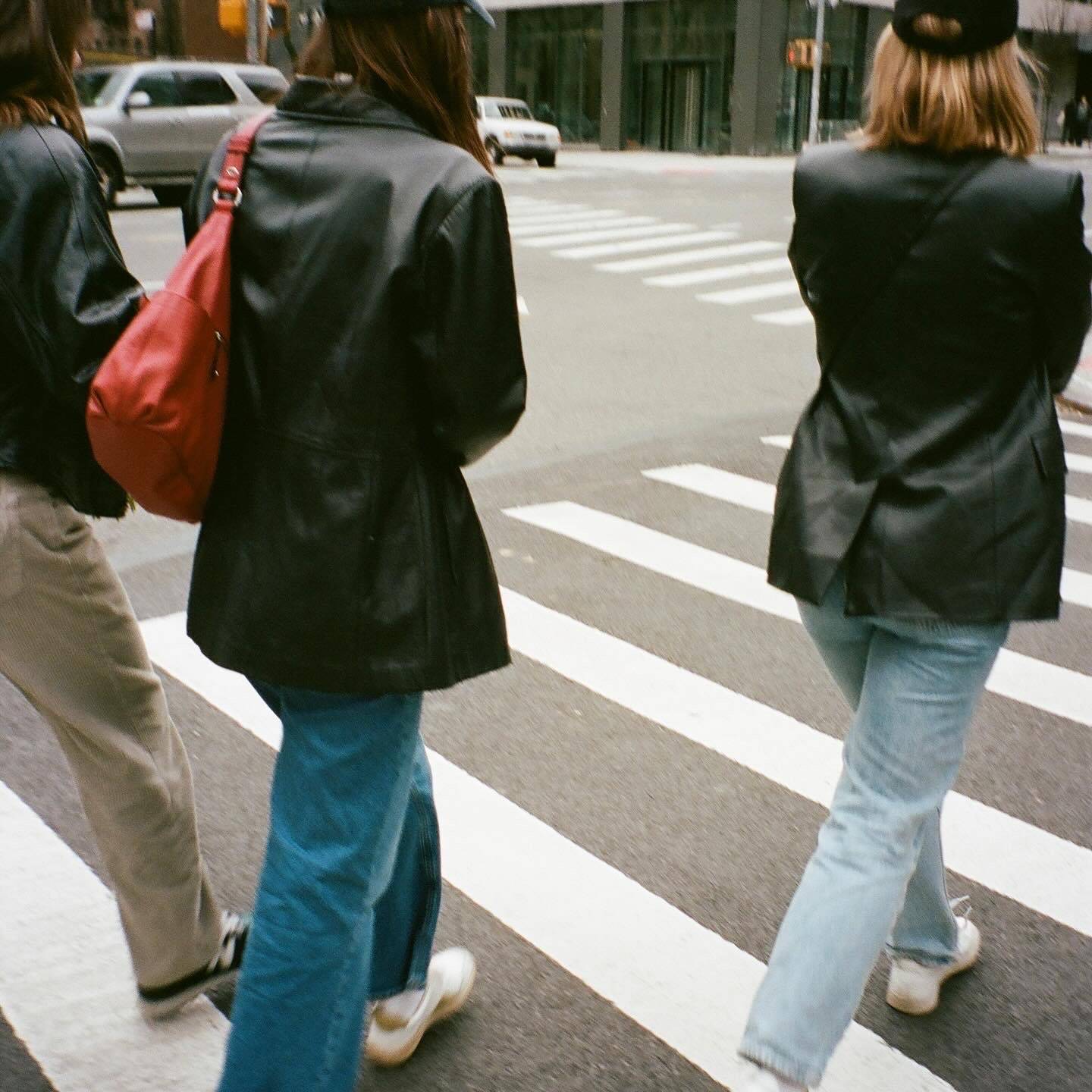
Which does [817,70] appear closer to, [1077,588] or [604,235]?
[604,235]

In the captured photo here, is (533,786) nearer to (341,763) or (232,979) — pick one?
(232,979)

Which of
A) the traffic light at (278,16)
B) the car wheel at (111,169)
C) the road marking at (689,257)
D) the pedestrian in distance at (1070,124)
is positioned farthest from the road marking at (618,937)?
the pedestrian in distance at (1070,124)

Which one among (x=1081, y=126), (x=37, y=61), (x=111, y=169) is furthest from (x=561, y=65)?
(x=37, y=61)

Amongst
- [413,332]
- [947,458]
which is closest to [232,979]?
[413,332]

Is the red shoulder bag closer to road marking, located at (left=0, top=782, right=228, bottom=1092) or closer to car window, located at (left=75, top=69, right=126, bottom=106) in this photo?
road marking, located at (left=0, top=782, right=228, bottom=1092)

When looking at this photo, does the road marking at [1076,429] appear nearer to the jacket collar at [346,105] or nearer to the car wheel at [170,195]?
the jacket collar at [346,105]

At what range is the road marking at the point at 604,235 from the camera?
1797cm

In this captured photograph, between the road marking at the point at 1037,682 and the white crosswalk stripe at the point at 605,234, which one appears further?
the white crosswalk stripe at the point at 605,234

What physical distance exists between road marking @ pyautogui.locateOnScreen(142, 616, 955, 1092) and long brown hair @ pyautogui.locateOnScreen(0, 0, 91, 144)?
78.1 inches

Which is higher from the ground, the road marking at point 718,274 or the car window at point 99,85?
the car window at point 99,85

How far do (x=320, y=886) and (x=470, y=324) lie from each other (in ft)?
2.99

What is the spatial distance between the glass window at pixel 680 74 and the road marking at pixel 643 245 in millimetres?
24065

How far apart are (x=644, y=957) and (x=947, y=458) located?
1.43m

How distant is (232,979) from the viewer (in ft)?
9.87
